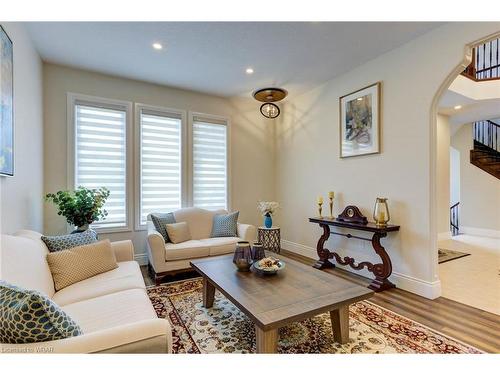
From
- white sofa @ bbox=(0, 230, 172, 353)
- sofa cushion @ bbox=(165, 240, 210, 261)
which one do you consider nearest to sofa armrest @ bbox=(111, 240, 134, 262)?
white sofa @ bbox=(0, 230, 172, 353)

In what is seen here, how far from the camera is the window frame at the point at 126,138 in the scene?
11.7 ft

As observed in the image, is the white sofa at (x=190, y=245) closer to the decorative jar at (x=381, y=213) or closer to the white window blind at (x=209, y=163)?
the white window blind at (x=209, y=163)

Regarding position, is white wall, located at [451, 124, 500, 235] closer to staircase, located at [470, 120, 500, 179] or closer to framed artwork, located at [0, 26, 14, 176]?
staircase, located at [470, 120, 500, 179]

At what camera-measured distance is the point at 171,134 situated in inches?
168

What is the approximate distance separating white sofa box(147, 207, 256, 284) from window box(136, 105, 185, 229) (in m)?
0.46

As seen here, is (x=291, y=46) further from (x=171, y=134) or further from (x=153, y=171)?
(x=153, y=171)

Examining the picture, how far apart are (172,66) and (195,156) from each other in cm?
149

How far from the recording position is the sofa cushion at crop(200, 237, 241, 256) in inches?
135

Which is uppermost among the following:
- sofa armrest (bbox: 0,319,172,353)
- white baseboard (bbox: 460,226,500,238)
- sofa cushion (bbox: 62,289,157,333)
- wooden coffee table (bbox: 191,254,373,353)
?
sofa armrest (bbox: 0,319,172,353)

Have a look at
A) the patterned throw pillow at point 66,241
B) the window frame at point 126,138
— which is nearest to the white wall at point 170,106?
the window frame at point 126,138

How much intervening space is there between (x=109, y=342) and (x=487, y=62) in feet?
24.4

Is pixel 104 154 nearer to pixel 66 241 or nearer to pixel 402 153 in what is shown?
Result: pixel 66 241
